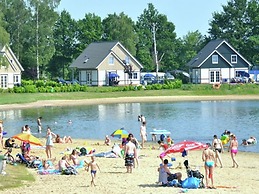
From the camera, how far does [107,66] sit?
318 ft

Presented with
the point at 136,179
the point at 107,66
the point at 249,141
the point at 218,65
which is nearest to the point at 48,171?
the point at 136,179

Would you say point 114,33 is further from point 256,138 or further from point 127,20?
point 256,138

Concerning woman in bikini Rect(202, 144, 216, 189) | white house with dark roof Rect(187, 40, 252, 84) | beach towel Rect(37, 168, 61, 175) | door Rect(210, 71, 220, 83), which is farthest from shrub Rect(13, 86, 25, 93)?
woman in bikini Rect(202, 144, 216, 189)

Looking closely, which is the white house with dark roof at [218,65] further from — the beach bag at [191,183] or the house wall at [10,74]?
the beach bag at [191,183]

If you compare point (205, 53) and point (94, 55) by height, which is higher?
point (205, 53)

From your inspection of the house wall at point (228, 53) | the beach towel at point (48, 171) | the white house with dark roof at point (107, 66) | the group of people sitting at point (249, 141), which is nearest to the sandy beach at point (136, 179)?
the beach towel at point (48, 171)

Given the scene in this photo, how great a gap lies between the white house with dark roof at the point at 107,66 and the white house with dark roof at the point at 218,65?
29.2ft

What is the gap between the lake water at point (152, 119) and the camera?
50.2 meters

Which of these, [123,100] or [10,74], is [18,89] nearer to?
[10,74]

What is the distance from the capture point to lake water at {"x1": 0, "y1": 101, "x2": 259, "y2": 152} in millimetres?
50169

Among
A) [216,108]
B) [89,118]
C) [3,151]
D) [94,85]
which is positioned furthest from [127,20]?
[3,151]

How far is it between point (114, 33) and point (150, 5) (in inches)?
513

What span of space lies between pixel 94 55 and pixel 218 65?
17790mm

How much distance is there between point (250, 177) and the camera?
28344 millimetres
